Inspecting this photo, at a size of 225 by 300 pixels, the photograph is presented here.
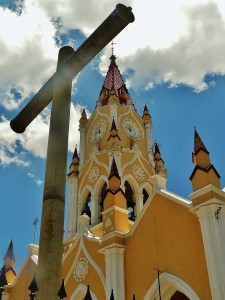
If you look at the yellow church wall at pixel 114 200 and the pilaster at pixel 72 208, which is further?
the pilaster at pixel 72 208

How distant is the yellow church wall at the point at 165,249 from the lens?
9.32m

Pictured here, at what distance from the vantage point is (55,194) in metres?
3.20

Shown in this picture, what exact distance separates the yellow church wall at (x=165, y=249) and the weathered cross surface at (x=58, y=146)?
6932mm

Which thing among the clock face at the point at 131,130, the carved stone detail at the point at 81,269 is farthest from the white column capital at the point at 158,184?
the clock face at the point at 131,130

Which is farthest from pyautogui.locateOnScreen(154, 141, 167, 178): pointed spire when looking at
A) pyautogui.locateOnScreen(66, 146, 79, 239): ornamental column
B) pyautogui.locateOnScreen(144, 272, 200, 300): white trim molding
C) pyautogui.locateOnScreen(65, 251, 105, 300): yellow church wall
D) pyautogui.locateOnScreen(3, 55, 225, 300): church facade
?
pyautogui.locateOnScreen(144, 272, 200, 300): white trim molding

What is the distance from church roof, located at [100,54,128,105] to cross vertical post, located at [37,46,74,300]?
21.0 m

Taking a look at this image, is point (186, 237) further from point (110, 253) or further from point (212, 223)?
point (110, 253)

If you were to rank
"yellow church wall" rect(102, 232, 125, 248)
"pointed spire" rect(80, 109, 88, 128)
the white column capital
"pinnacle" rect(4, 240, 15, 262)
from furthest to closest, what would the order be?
"pointed spire" rect(80, 109, 88, 128) → "pinnacle" rect(4, 240, 15, 262) → "yellow church wall" rect(102, 232, 125, 248) → the white column capital

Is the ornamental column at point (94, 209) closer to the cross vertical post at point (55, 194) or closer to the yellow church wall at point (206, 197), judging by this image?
the yellow church wall at point (206, 197)

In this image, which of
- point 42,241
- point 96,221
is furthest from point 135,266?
point 42,241

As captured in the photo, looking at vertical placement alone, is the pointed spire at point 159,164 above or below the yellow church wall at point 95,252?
above

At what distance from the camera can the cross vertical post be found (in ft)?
9.37

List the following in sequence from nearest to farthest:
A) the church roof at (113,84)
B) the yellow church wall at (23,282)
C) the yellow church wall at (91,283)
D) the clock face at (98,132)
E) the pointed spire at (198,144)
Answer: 1. the pointed spire at (198,144)
2. the yellow church wall at (91,283)
3. the yellow church wall at (23,282)
4. the clock face at (98,132)
5. the church roof at (113,84)

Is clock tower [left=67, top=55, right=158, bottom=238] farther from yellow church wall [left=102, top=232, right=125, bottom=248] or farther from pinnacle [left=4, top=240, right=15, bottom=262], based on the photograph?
yellow church wall [left=102, top=232, right=125, bottom=248]
